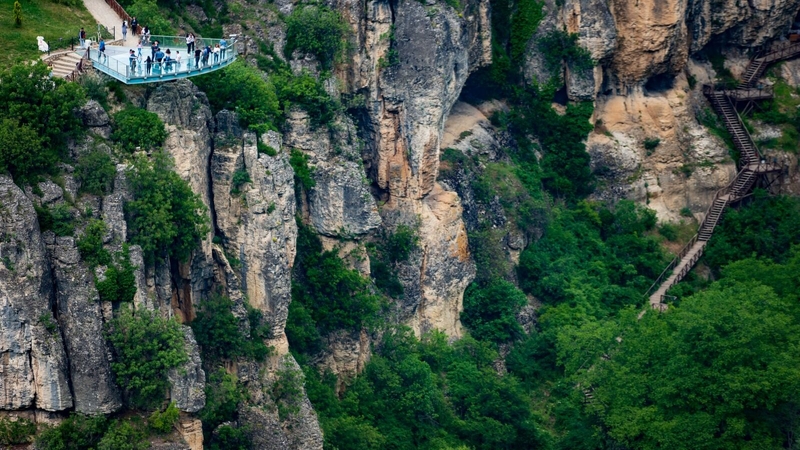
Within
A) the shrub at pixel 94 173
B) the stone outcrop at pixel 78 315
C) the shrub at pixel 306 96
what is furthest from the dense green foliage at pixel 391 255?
the stone outcrop at pixel 78 315

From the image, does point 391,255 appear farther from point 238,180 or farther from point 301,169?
point 238,180

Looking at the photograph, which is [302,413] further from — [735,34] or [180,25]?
[735,34]

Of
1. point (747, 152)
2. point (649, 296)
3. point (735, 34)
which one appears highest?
point (735, 34)

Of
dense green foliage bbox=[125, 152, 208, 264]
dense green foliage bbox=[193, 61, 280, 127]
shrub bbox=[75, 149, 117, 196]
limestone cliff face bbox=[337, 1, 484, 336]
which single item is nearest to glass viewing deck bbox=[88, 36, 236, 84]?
dense green foliage bbox=[193, 61, 280, 127]

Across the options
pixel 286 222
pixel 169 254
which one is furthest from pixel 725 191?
pixel 169 254

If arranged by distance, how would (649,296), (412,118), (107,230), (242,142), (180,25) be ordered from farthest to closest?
(649,296) → (412,118) → (180,25) → (242,142) → (107,230)

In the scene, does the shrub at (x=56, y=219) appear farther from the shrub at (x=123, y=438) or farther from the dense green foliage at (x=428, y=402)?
the dense green foliage at (x=428, y=402)

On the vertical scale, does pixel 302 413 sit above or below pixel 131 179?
below
